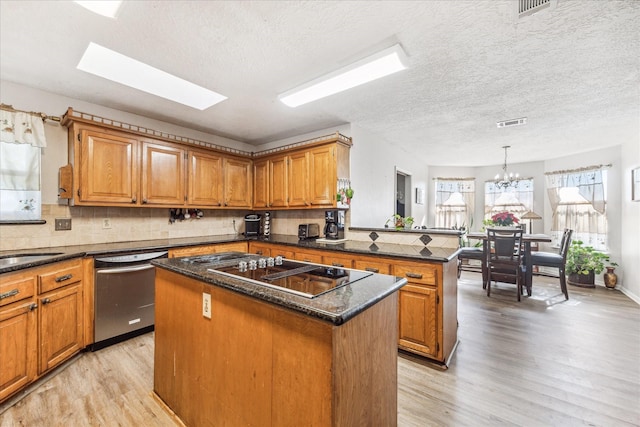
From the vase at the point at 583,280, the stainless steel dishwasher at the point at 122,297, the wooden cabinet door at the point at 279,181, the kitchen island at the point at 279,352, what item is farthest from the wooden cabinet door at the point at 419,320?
the vase at the point at 583,280

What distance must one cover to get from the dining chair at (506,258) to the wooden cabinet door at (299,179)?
2.99 meters

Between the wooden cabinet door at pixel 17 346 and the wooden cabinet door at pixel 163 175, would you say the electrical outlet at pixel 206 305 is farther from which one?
the wooden cabinet door at pixel 163 175

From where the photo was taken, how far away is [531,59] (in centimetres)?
214

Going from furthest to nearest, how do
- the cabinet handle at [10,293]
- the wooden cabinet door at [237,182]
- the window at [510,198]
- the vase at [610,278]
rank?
the window at [510,198] < the vase at [610,278] < the wooden cabinet door at [237,182] < the cabinet handle at [10,293]

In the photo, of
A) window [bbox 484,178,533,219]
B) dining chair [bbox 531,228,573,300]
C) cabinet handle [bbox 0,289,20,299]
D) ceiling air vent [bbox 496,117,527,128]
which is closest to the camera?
cabinet handle [bbox 0,289,20,299]

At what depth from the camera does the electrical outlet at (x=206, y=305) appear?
146 cm

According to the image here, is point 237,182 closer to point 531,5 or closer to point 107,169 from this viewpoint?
point 107,169

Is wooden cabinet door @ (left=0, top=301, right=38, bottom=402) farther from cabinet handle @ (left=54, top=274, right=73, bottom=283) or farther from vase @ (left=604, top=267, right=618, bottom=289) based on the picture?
vase @ (left=604, top=267, right=618, bottom=289)

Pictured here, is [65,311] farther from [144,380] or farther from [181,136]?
[181,136]

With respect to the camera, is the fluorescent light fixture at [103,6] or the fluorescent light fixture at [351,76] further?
the fluorescent light fixture at [351,76]

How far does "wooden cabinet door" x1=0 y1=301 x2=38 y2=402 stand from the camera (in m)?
1.77

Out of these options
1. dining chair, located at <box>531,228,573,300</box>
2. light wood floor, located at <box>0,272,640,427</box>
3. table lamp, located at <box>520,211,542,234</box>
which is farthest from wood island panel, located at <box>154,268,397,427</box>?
table lamp, located at <box>520,211,542,234</box>

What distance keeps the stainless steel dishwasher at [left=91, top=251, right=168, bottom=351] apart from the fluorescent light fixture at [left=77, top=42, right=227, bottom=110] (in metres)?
1.66

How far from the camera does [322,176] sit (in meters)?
3.49
